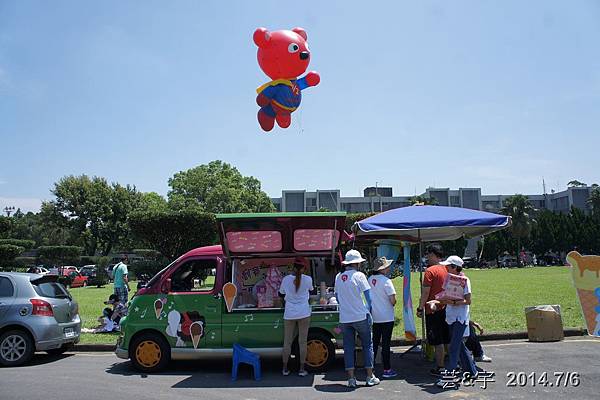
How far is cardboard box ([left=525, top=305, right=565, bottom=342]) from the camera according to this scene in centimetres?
988

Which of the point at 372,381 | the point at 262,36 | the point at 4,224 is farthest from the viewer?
the point at 4,224

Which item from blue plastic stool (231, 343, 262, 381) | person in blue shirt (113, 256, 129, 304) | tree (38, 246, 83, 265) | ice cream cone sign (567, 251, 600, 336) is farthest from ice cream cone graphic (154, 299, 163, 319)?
tree (38, 246, 83, 265)

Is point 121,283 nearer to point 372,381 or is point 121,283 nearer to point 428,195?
point 372,381

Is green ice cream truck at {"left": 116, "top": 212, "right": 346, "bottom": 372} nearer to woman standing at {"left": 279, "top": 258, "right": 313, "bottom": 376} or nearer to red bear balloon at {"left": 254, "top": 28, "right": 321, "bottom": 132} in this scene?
woman standing at {"left": 279, "top": 258, "right": 313, "bottom": 376}

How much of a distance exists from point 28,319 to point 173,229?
A: 1839 centimetres

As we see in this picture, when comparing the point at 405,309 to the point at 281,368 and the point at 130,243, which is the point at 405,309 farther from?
the point at 130,243

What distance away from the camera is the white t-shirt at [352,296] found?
7156mm

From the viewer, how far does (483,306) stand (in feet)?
49.6

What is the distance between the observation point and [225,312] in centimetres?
822

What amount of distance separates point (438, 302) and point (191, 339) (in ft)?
13.3

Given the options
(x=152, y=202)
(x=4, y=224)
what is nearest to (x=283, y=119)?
(x=4, y=224)

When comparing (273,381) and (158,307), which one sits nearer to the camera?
(273,381)

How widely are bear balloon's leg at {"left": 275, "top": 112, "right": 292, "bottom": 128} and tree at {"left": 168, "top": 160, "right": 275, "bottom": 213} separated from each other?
1259 inches

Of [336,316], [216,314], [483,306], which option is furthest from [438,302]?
[483,306]
